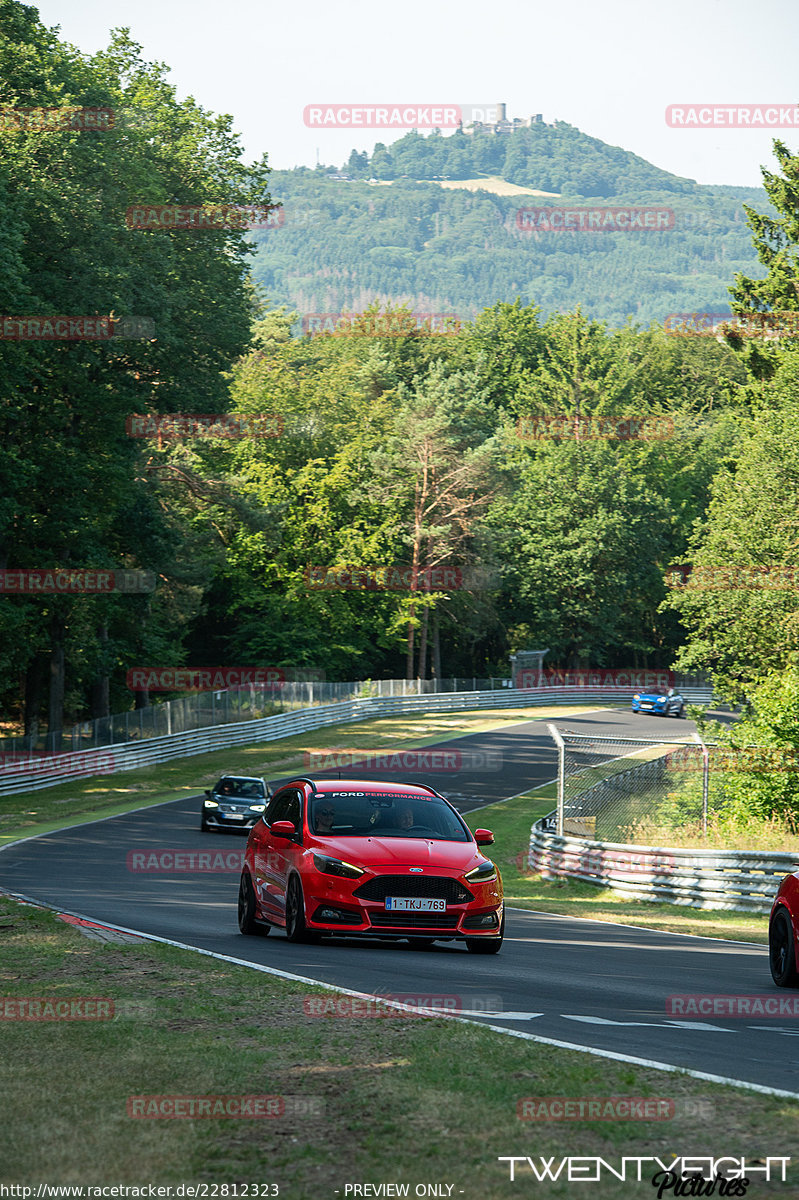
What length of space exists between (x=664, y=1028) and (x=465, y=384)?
83252 millimetres

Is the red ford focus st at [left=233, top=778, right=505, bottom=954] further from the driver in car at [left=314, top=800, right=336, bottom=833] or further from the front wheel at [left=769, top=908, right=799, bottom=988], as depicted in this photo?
the front wheel at [left=769, top=908, right=799, bottom=988]

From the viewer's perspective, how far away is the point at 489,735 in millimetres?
60844

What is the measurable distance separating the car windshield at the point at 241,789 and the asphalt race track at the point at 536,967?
7404 mm

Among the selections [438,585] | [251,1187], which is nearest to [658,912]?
[251,1187]

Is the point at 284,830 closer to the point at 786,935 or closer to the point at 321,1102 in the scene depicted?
the point at 786,935

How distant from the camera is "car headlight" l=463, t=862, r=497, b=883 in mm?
12883

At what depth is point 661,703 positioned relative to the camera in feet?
237

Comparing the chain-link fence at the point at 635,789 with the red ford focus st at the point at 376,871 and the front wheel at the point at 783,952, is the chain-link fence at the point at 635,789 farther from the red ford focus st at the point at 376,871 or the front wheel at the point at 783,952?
the front wheel at the point at 783,952

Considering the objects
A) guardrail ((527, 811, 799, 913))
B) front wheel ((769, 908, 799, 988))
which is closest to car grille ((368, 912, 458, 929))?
front wheel ((769, 908, 799, 988))

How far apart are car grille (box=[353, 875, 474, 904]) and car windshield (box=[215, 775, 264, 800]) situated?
21.6 m

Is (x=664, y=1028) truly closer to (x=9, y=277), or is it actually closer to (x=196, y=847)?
(x=196, y=847)

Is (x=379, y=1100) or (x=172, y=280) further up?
(x=172, y=280)

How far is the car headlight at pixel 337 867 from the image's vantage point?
1266 centimetres

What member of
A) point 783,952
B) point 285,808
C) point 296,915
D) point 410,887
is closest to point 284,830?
point 296,915
